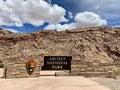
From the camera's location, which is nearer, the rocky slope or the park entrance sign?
the park entrance sign

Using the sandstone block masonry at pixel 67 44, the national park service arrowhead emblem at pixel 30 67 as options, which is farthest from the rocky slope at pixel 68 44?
the national park service arrowhead emblem at pixel 30 67

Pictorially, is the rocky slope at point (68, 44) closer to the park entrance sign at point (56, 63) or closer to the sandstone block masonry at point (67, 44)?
the sandstone block masonry at point (67, 44)

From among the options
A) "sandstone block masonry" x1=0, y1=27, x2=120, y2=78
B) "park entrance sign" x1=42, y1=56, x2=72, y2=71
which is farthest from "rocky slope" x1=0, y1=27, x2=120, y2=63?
"park entrance sign" x1=42, y1=56, x2=72, y2=71

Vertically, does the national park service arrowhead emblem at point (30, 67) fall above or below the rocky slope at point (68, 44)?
below

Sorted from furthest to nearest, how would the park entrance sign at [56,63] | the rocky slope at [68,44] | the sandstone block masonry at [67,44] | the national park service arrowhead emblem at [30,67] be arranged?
the rocky slope at [68,44]
the sandstone block masonry at [67,44]
the park entrance sign at [56,63]
the national park service arrowhead emblem at [30,67]

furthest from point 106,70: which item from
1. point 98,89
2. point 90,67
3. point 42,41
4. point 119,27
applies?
point 119,27

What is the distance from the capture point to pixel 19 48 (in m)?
44.3

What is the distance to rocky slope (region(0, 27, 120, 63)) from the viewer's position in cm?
4297

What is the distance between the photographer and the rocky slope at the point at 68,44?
4297 centimetres

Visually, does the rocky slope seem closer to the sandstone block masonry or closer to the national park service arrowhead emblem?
the sandstone block masonry

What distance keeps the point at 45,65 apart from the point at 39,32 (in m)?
31.2

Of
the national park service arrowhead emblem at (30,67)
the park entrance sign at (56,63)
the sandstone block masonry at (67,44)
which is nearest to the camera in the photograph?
the national park service arrowhead emblem at (30,67)

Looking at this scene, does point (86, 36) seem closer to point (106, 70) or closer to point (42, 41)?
point (42, 41)

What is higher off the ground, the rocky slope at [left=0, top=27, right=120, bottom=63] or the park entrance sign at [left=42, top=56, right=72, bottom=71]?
the rocky slope at [left=0, top=27, right=120, bottom=63]
